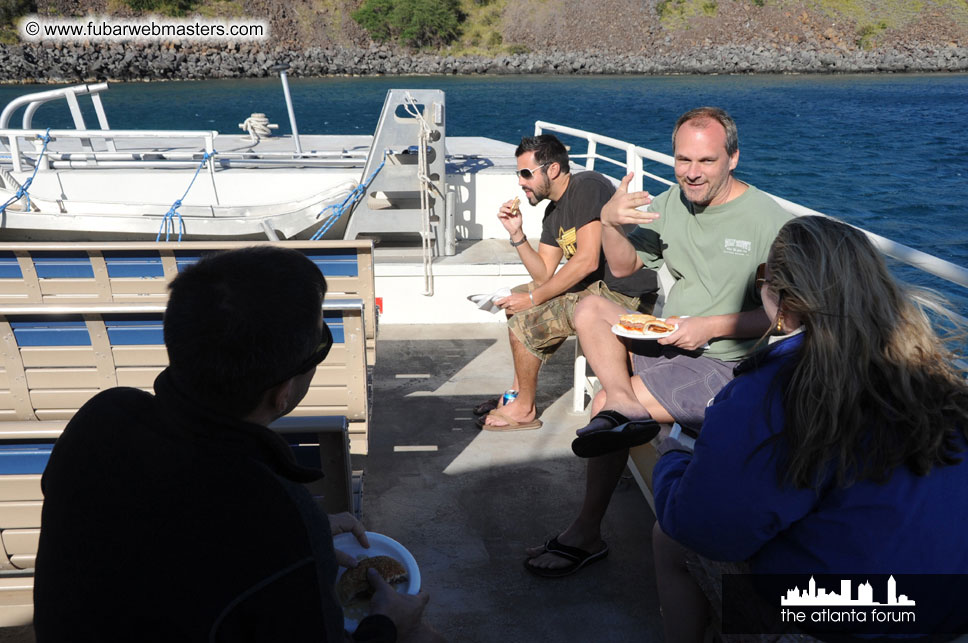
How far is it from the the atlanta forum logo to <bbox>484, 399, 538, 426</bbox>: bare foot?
6.75ft

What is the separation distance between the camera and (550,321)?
325 centimetres

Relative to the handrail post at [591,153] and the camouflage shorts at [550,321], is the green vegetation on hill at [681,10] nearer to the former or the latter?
the handrail post at [591,153]

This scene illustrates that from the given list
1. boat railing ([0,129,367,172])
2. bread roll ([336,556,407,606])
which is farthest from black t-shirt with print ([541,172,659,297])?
boat railing ([0,129,367,172])

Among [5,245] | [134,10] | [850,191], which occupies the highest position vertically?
[134,10]

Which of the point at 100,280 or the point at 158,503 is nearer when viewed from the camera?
the point at 158,503

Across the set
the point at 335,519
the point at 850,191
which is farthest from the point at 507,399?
the point at 850,191

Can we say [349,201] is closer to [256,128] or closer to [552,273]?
[552,273]

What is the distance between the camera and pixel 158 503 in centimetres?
99

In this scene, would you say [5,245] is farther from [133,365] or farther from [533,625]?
[533,625]

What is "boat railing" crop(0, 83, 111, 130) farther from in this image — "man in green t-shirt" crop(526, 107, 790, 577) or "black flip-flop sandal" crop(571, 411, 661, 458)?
"black flip-flop sandal" crop(571, 411, 661, 458)

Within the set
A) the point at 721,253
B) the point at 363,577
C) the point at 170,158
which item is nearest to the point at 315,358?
the point at 363,577

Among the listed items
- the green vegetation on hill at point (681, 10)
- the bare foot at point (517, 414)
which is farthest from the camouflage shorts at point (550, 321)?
the green vegetation on hill at point (681, 10)

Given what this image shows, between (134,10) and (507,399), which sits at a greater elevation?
(134,10)

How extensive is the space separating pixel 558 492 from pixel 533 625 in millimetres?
751
